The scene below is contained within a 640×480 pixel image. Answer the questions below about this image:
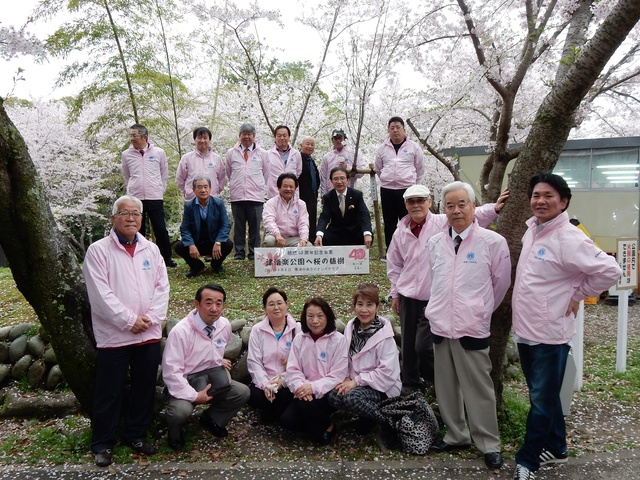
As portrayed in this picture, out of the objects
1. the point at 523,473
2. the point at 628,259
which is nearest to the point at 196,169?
the point at 523,473

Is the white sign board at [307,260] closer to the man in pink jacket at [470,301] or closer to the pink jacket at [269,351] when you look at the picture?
the pink jacket at [269,351]

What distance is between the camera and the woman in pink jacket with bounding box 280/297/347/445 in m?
3.63

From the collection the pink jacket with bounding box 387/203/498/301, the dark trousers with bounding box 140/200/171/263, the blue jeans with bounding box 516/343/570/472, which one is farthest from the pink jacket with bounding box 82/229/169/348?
the dark trousers with bounding box 140/200/171/263

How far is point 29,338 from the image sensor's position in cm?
486

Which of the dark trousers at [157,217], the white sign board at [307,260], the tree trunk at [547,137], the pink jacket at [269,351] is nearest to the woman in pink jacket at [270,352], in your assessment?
the pink jacket at [269,351]

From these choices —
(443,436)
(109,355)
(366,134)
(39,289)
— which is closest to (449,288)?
(443,436)

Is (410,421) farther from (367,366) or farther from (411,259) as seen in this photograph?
(411,259)

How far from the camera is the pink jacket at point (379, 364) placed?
12.1 ft

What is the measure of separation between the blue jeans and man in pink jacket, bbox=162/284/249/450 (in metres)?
2.17

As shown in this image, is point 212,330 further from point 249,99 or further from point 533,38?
point 249,99

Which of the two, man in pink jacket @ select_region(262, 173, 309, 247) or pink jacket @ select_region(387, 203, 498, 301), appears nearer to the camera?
pink jacket @ select_region(387, 203, 498, 301)

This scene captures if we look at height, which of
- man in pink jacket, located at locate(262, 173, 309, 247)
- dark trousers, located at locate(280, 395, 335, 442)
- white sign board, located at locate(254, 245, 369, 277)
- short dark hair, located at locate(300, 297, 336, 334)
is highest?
man in pink jacket, located at locate(262, 173, 309, 247)

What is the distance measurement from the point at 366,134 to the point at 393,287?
1136cm

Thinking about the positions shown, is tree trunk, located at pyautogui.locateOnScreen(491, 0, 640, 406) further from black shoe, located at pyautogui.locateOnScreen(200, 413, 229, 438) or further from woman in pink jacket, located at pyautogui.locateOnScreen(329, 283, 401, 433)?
black shoe, located at pyautogui.locateOnScreen(200, 413, 229, 438)
